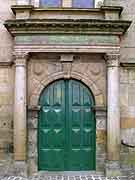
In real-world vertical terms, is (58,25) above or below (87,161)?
above

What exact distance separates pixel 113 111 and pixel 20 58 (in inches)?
103

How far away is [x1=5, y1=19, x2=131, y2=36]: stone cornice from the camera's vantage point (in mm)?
9281

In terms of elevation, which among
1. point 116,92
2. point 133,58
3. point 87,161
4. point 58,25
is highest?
point 58,25

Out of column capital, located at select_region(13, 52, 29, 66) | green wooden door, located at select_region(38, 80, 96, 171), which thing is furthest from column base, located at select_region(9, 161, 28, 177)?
column capital, located at select_region(13, 52, 29, 66)

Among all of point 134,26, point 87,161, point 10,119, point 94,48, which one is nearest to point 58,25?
point 94,48

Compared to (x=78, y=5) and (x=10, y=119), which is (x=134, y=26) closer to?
(x=78, y=5)

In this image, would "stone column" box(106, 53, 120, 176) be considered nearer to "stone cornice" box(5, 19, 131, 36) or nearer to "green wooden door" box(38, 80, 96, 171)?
"green wooden door" box(38, 80, 96, 171)

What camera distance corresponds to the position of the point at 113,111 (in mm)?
9500

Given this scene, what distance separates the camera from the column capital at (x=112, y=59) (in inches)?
373

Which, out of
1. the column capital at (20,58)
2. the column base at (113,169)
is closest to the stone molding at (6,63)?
the column capital at (20,58)

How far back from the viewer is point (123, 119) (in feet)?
32.3

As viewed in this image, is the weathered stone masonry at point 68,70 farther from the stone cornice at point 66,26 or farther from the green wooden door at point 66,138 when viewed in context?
the green wooden door at point 66,138

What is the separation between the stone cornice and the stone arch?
1110mm

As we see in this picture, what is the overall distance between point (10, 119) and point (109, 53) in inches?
118
